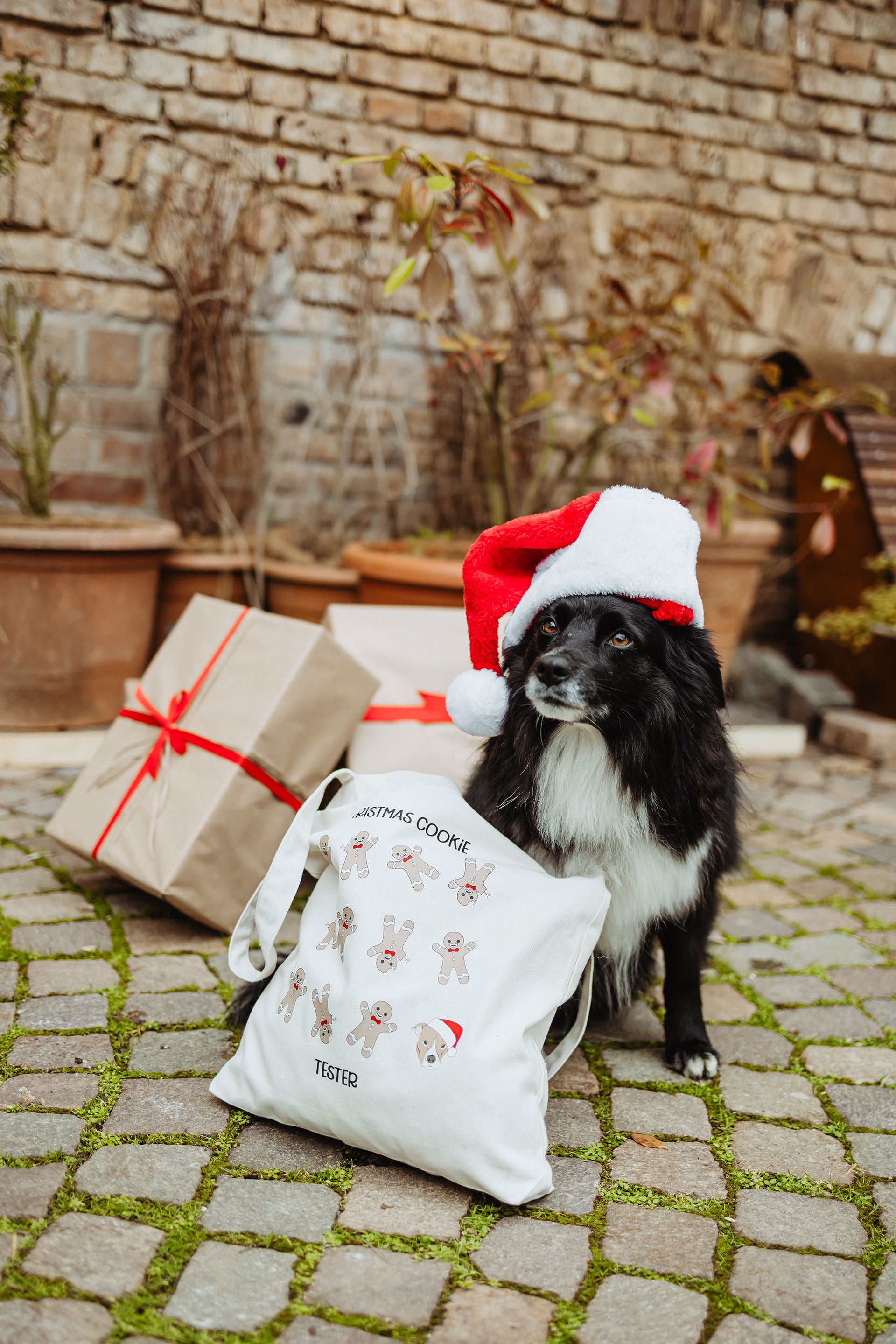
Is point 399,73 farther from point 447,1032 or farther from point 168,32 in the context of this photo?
point 447,1032

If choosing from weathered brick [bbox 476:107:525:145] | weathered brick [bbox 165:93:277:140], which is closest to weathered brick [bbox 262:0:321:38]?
weathered brick [bbox 165:93:277:140]

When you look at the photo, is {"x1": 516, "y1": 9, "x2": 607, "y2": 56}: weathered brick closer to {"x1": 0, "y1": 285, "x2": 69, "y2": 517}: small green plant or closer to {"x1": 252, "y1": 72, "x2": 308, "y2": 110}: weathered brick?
{"x1": 252, "y1": 72, "x2": 308, "y2": 110}: weathered brick

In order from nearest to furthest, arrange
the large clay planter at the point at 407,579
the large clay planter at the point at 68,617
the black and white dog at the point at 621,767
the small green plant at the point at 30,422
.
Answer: the black and white dog at the point at 621,767, the large clay planter at the point at 68,617, the large clay planter at the point at 407,579, the small green plant at the point at 30,422

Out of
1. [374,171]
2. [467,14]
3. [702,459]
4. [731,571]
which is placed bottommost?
[731,571]

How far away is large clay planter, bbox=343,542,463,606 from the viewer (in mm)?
3699

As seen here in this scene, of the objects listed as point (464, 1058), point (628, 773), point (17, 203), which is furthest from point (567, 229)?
point (464, 1058)

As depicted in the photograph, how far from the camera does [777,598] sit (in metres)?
5.57

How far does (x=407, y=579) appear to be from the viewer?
12.3ft

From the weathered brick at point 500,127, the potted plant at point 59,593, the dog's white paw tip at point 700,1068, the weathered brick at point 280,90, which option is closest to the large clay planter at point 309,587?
the potted plant at point 59,593

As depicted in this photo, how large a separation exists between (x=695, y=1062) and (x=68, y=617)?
260 centimetres

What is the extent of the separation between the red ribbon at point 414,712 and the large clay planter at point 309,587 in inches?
53.7

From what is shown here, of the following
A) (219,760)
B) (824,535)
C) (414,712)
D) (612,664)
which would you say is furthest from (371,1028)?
(824,535)

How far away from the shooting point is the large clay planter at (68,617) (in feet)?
11.7

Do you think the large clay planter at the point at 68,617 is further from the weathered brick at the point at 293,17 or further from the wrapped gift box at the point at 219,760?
the weathered brick at the point at 293,17
